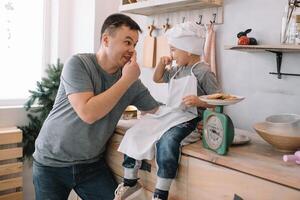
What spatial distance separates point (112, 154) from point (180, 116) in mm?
416

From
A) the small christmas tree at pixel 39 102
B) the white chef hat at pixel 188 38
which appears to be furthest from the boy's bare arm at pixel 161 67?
the small christmas tree at pixel 39 102

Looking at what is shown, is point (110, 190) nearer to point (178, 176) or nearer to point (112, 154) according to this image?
point (112, 154)

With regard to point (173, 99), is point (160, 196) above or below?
below

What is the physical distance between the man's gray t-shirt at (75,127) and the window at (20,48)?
1133mm

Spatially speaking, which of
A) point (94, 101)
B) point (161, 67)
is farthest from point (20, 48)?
point (94, 101)

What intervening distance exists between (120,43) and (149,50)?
0.74 meters

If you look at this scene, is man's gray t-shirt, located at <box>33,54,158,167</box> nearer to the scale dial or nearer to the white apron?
the white apron

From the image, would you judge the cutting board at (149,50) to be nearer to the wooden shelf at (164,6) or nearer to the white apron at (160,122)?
the wooden shelf at (164,6)

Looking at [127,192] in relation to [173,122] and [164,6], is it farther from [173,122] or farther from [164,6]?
[164,6]

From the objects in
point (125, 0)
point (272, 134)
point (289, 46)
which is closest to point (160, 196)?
point (272, 134)

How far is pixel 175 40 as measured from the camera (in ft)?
4.59

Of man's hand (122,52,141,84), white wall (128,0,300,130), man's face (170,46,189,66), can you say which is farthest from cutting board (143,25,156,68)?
man's hand (122,52,141,84)

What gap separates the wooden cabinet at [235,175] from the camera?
2.98 ft

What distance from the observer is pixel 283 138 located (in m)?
1.09
